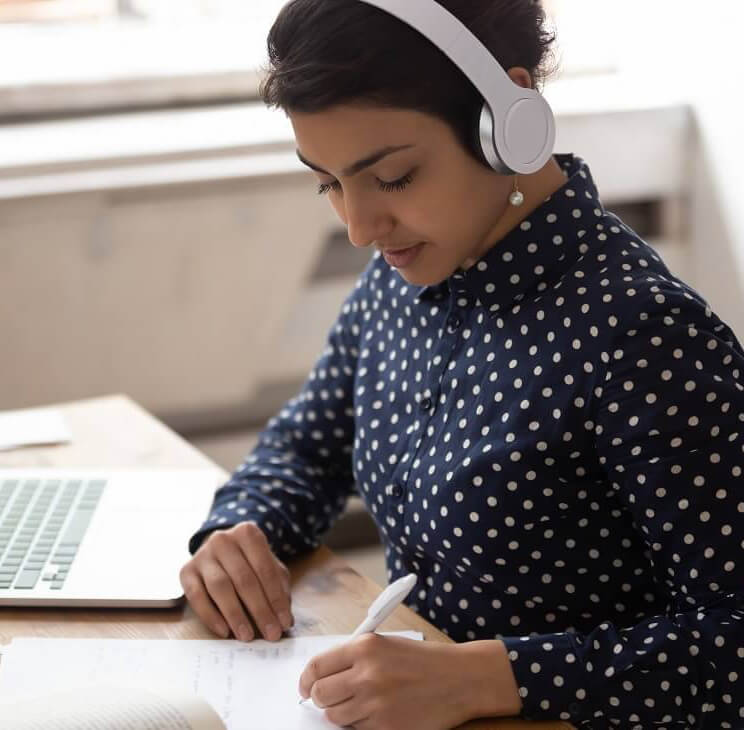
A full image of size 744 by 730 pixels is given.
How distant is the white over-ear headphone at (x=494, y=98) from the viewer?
891mm

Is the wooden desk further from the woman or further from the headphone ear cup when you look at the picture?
the headphone ear cup

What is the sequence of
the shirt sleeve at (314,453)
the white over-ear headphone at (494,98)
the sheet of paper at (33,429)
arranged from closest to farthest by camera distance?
1. the white over-ear headphone at (494,98)
2. the shirt sleeve at (314,453)
3. the sheet of paper at (33,429)

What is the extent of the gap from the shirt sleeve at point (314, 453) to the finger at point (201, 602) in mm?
137

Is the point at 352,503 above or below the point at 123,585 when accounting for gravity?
below

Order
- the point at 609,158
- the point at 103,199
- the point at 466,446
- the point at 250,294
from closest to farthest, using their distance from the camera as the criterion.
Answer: the point at 466,446 < the point at 103,199 < the point at 250,294 < the point at 609,158

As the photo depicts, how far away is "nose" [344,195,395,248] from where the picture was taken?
3.15ft

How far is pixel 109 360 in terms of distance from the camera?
195 centimetres

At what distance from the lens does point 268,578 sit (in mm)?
1035

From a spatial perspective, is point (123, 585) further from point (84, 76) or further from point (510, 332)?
point (84, 76)

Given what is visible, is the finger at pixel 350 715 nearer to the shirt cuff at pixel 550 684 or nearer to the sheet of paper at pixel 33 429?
the shirt cuff at pixel 550 684

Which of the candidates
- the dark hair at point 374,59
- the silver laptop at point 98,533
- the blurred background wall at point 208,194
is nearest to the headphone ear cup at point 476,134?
the dark hair at point 374,59

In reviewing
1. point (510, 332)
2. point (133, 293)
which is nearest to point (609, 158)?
point (133, 293)

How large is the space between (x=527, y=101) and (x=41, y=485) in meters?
0.64

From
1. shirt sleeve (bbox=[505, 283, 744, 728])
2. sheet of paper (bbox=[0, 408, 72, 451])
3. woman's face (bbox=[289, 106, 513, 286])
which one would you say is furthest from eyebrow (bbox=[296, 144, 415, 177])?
sheet of paper (bbox=[0, 408, 72, 451])
